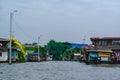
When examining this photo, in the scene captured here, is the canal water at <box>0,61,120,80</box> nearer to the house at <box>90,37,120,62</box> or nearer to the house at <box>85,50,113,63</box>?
the house at <box>85,50,113,63</box>

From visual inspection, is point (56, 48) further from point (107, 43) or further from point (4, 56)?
point (4, 56)

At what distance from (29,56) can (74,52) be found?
3595 centimetres

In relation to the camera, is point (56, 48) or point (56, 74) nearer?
point (56, 74)

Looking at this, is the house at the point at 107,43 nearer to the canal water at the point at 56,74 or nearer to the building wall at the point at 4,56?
the building wall at the point at 4,56

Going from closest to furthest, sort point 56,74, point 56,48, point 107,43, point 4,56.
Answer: point 56,74 < point 4,56 < point 107,43 < point 56,48

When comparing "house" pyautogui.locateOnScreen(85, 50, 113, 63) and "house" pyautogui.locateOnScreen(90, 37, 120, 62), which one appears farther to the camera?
"house" pyautogui.locateOnScreen(90, 37, 120, 62)

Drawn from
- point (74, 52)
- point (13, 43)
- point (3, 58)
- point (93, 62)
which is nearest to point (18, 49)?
point (13, 43)

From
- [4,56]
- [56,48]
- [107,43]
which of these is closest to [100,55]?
[107,43]

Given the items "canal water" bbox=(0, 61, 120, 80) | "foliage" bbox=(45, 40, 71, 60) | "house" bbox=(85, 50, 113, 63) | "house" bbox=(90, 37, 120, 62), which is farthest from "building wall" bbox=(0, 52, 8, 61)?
"foliage" bbox=(45, 40, 71, 60)

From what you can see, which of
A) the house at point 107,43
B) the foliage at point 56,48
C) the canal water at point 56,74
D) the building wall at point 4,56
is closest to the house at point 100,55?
the house at point 107,43

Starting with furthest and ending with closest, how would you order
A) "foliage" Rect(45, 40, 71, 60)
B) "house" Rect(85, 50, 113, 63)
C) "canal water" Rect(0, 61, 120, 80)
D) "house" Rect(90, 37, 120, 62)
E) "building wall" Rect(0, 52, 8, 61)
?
"foliage" Rect(45, 40, 71, 60) → "house" Rect(90, 37, 120, 62) → "house" Rect(85, 50, 113, 63) → "building wall" Rect(0, 52, 8, 61) → "canal water" Rect(0, 61, 120, 80)

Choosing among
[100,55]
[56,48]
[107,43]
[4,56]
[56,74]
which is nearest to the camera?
[56,74]

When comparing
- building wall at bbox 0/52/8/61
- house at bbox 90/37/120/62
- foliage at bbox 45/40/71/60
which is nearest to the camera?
building wall at bbox 0/52/8/61

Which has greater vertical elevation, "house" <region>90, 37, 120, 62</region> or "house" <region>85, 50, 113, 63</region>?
"house" <region>90, 37, 120, 62</region>
